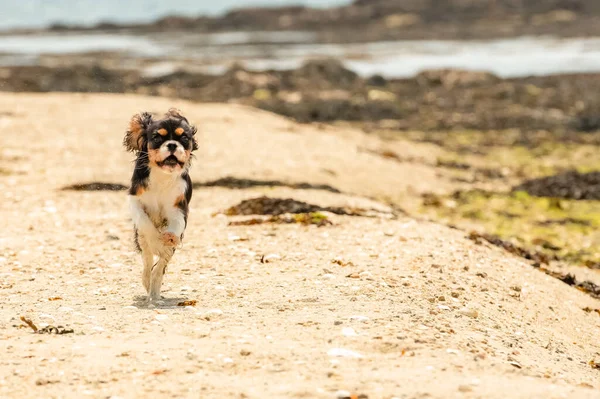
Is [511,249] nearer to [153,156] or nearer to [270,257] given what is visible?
[270,257]

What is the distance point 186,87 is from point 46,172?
92.5 feet

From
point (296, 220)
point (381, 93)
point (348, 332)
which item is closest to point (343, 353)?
point (348, 332)

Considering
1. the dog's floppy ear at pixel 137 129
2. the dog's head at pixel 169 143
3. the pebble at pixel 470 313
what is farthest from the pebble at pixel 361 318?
the dog's floppy ear at pixel 137 129

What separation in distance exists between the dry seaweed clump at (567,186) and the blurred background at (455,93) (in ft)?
0.14

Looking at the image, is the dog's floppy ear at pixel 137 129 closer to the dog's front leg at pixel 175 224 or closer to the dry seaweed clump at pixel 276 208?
the dog's front leg at pixel 175 224

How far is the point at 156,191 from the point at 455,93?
1378 inches

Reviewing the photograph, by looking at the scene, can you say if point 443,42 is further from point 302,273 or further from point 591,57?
point 302,273

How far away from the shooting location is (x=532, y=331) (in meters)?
8.59

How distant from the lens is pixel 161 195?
26.9ft

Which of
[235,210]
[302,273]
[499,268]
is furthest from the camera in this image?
[235,210]

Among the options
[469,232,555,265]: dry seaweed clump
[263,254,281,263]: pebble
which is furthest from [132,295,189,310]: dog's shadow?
[469,232,555,265]: dry seaweed clump

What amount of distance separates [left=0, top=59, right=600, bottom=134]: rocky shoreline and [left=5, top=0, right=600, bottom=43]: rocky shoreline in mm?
53868

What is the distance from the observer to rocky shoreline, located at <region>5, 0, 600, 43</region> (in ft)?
356

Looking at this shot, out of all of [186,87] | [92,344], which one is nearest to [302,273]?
[92,344]
